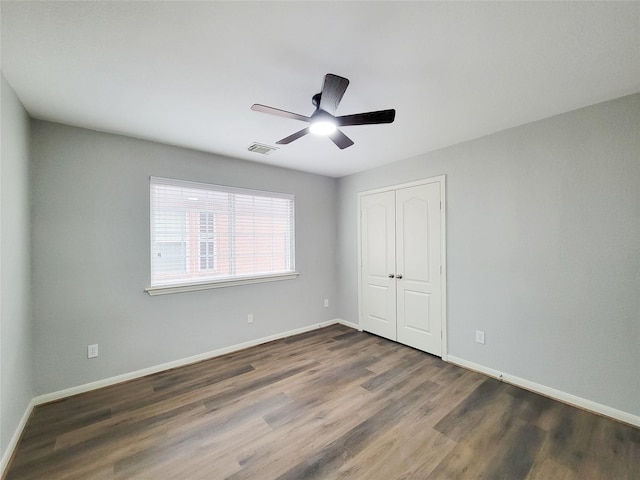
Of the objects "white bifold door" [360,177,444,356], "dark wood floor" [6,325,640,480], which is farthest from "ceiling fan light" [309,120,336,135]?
"dark wood floor" [6,325,640,480]

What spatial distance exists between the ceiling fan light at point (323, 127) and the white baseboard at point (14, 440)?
2870 mm

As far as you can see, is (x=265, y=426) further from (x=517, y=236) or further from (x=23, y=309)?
(x=517, y=236)

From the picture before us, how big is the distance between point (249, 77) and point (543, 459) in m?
3.14

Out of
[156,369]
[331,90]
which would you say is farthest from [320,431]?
[331,90]

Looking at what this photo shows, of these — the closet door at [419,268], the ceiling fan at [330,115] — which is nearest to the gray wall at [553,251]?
the closet door at [419,268]

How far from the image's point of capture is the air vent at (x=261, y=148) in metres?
2.99

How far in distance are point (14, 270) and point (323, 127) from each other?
2430 mm

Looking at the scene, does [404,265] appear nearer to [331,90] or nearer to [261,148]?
[261,148]

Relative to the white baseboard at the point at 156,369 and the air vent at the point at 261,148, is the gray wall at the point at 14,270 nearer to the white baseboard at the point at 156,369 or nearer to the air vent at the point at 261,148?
the white baseboard at the point at 156,369

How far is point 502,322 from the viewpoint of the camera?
2.67m

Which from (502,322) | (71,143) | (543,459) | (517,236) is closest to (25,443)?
(71,143)

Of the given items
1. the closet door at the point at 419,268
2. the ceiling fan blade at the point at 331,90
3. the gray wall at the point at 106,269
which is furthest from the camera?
the closet door at the point at 419,268

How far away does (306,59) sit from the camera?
1.60m

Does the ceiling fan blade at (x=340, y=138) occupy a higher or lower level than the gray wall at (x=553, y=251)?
higher
